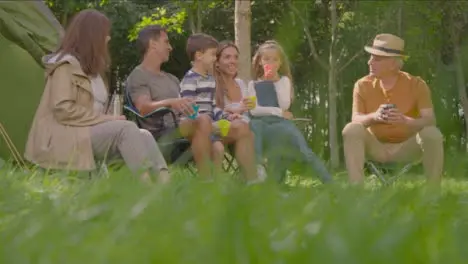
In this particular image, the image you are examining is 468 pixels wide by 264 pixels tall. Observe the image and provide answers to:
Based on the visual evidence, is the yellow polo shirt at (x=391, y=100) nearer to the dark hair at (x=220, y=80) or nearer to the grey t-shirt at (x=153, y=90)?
the dark hair at (x=220, y=80)

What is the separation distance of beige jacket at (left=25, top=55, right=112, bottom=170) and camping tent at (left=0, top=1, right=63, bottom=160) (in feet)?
5.15

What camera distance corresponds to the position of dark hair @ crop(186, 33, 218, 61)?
5.18 m

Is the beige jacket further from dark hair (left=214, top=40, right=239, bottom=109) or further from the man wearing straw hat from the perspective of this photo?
the man wearing straw hat

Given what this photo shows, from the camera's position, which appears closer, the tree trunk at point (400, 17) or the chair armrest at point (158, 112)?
the tree trunk at point (400, 17)

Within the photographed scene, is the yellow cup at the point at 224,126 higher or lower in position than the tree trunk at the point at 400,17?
lower

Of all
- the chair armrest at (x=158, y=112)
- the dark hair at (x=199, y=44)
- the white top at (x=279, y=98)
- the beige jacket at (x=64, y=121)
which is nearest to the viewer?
the beige jacket at (x=64, y=121)

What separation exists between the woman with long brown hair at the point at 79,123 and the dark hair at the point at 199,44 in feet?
3.03

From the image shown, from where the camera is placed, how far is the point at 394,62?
5035 millimetres

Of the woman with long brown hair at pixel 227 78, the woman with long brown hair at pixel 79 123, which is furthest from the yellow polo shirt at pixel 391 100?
the woman with long brown hair at pixel 79 123

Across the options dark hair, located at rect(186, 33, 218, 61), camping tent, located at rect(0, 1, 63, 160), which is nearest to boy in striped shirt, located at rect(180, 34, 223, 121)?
dark hair, located at rect(186, 33, 218, 61)

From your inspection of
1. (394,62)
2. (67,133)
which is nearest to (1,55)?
(67,133)

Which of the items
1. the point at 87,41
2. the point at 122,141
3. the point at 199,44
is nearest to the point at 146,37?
the point at 199,44

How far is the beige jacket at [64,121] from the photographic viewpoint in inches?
160

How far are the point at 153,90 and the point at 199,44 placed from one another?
1.25 ft
